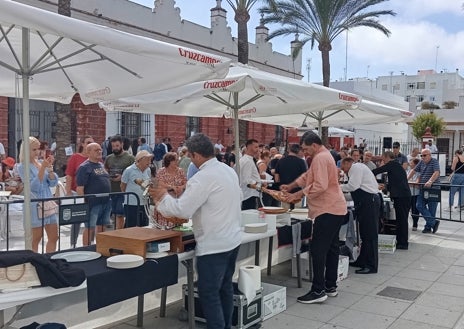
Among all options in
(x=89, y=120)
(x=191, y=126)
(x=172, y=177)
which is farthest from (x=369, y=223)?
(x=191, y=126)

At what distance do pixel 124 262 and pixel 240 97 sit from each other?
15.6ft

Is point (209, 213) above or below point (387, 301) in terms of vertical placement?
above

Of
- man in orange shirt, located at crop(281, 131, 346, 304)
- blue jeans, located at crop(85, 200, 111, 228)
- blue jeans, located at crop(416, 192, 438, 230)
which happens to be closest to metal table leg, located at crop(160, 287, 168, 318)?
man in orange shirt, located at crop(281, 131, 346, 304)

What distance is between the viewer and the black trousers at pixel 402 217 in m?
8.12

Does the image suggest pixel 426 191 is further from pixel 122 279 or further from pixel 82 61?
pixel 122 279

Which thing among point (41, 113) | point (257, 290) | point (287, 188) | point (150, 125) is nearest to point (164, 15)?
point (150, 125)

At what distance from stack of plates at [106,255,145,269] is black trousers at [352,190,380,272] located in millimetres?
3905

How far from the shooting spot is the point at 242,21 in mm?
19172

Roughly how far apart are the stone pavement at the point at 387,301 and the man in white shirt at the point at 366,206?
289 millimetres

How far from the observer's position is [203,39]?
23.0 meters

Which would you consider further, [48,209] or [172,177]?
[48,209]

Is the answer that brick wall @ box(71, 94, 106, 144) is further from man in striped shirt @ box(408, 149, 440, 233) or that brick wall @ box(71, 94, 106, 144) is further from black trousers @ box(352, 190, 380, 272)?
black trousers @ box(352, 190, 380, 272)

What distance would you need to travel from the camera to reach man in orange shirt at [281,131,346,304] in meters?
5.08

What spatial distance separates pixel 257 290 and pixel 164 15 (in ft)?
59.2
